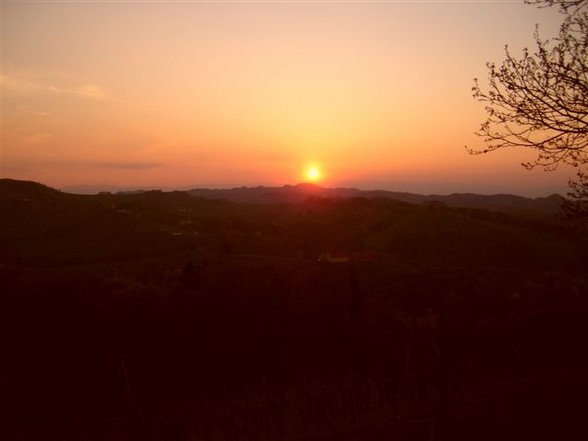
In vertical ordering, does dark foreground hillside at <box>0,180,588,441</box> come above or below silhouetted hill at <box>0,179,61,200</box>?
below

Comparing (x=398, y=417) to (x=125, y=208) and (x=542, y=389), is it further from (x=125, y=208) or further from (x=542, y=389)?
(x=125, y=208)

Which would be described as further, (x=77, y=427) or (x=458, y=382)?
(x=458, y=382)

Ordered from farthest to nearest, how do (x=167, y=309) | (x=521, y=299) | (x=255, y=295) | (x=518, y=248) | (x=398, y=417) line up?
(x=518, y=248)
(x=521, y=299)
(x=255, y=295)
(x=167, y=309)
(x=398, y=417)

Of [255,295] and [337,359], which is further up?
[255,295]

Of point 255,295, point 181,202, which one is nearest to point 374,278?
point 255,295

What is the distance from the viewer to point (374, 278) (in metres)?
37.3

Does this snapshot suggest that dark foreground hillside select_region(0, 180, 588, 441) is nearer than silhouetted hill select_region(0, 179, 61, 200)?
Yes

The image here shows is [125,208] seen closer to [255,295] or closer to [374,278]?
[374,278]

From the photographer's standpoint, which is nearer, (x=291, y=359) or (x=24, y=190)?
(x=291, y=359)

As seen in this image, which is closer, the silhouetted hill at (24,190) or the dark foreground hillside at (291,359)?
the dark foreground hillside at (291,359)

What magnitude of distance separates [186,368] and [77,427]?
14.4ft

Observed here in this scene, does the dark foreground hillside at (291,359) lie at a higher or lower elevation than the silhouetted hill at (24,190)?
lower

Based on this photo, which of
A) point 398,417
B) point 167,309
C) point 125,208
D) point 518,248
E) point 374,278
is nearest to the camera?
point 398,417

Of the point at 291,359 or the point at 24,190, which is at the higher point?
the point at 24,190
